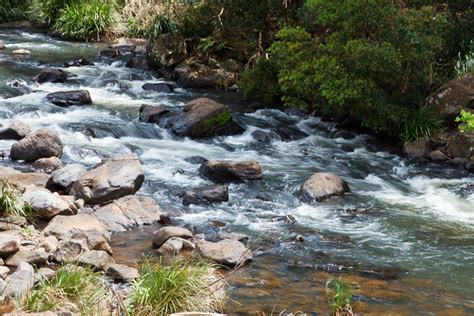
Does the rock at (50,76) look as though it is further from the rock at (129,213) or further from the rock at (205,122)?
the rock at (129,213)

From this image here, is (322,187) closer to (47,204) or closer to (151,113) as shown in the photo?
(47,204)

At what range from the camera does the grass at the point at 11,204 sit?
32.2 feet

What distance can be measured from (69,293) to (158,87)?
43.4 ft

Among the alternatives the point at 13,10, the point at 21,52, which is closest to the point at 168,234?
the point at 21,52

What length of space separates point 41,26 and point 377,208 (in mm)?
19663

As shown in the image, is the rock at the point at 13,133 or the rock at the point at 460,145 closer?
the rock at the point at 13,133

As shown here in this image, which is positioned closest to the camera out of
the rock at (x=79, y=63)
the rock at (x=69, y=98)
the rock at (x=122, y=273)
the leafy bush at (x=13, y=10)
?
the rock at (x=122, y=273)

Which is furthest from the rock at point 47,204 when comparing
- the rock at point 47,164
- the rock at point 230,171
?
the rock at point 230,171

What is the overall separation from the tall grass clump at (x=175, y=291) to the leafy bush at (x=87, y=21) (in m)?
19.6

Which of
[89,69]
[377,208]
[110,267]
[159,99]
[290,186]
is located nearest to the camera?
[110,267]

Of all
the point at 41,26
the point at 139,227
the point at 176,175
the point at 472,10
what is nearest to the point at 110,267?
the point at 139,227

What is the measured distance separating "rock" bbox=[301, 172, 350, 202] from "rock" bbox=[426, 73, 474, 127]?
381 centimetres

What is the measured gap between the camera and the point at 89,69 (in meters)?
21.4

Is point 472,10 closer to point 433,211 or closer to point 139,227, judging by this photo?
point 433,211
